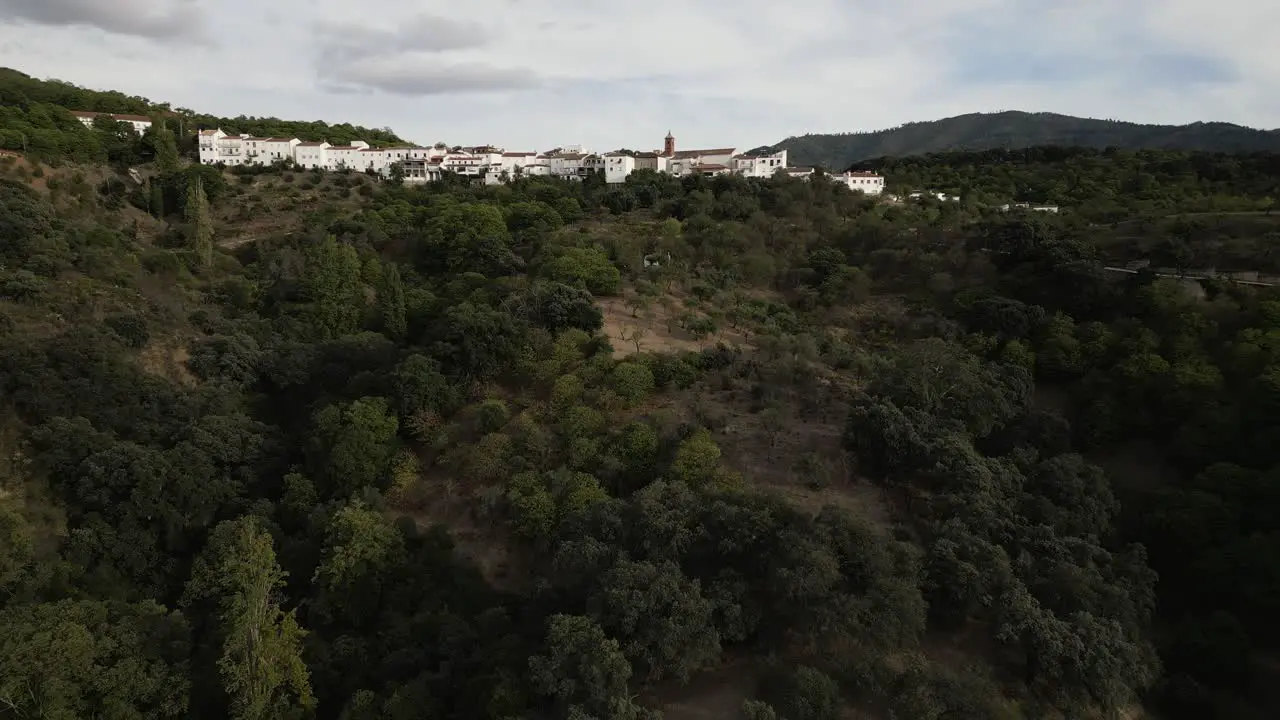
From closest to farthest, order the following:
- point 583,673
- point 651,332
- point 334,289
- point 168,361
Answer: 1. point 583,673
2. point 168,361
3. point 651,332
4. point 334,289

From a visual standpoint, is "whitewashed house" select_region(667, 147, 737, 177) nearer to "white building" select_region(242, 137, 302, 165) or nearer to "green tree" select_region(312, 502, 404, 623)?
"white building" select_region(242, 137, 302, 165)

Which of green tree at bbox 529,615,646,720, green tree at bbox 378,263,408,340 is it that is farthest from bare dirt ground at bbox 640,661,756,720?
green tree at bbox 378,263,408,340

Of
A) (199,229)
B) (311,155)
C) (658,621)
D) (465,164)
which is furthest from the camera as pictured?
(465,164)

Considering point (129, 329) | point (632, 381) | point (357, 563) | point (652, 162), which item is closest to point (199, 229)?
point (129, 329)

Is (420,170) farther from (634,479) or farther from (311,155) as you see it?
(634,479)

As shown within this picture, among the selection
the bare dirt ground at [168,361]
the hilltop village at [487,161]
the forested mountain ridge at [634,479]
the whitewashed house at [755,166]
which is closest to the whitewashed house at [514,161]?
the hilltop village at [487,161]

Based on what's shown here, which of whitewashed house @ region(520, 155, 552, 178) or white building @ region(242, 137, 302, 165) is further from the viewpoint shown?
whitewashed house @ region(520, 155, 552, 178)

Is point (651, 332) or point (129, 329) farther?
point (651, 332)

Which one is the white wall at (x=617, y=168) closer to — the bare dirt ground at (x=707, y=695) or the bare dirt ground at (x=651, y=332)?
the bare dirt ground at (x=651, y=332)
